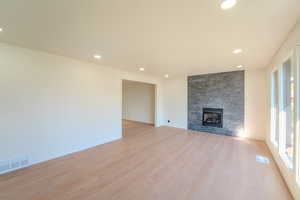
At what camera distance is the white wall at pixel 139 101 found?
23.6 ft

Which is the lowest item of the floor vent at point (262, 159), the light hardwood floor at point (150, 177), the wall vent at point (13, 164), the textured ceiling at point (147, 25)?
the floor vent at point (262, 159)

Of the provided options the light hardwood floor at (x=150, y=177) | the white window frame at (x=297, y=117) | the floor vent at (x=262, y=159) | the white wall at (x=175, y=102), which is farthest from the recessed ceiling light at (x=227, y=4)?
the white wall at (x=175, y=102)

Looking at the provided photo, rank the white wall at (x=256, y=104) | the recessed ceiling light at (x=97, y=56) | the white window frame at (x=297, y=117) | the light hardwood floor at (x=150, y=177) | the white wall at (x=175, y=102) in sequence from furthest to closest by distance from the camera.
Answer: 1. the white wall at (x=175, y=102)
2. the white wall at (x=256, y=104)
3. the recessed ceiling light at (x=97, y=56)
4. the light hardwood floor at (x=150, y=177)
5. the white window frame at (x=297, y=117)

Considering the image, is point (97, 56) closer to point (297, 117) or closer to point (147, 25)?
point (147, 25)

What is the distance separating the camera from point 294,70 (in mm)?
1851

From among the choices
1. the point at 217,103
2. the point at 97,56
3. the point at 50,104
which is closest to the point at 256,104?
the point at 217,103

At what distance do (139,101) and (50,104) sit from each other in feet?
16.2

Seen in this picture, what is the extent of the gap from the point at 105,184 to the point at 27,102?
2.28 meters

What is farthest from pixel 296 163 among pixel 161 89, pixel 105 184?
pixel 161 89

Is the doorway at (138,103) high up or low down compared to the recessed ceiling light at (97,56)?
down

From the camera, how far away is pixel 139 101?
7.61m

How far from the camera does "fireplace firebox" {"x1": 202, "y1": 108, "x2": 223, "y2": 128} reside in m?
5.03

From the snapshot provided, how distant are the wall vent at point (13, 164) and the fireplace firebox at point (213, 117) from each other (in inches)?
218

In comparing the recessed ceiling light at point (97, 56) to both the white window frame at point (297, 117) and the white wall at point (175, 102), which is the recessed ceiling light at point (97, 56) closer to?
the white window frame at point (297, 117)
